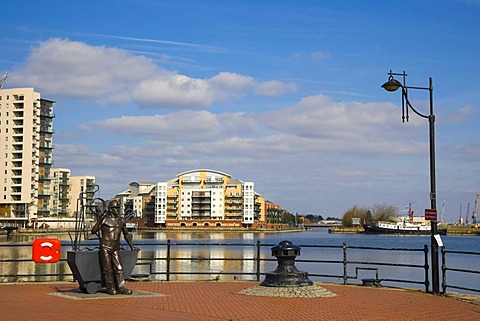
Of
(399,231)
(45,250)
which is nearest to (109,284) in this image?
(45,250)

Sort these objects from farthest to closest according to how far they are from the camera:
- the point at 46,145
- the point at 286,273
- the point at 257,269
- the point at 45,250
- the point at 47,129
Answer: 1. the point at 47,129
2. the point at 46,145
3. the point at 257,269
4. the point at 45,250
5. the point at 286,273

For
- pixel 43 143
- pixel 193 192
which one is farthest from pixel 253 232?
pixel 43 143

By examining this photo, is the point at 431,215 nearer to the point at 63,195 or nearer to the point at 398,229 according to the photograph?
the point at 63,195

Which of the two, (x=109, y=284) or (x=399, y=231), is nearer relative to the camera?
(x=109, y=284)

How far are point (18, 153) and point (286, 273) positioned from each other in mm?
123509

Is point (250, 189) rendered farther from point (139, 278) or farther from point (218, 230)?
point (139, 278)

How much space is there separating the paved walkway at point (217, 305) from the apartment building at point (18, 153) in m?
119

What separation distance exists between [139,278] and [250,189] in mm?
174393

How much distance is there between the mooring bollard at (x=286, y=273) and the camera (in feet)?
55.7

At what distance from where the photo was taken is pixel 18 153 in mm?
132750

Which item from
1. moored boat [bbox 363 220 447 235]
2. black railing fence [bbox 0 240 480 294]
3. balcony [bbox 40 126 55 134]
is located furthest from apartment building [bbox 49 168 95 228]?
black railing fence [bbox 0 240 480 294]

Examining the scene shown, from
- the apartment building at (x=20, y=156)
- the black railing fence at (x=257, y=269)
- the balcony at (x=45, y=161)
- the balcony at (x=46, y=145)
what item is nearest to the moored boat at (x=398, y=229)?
the balcony at (x=45, y=161)

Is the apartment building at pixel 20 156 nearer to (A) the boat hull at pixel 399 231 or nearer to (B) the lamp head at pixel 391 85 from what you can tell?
(A) the boat hull at pixel 399 231

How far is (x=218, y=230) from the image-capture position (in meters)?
186
